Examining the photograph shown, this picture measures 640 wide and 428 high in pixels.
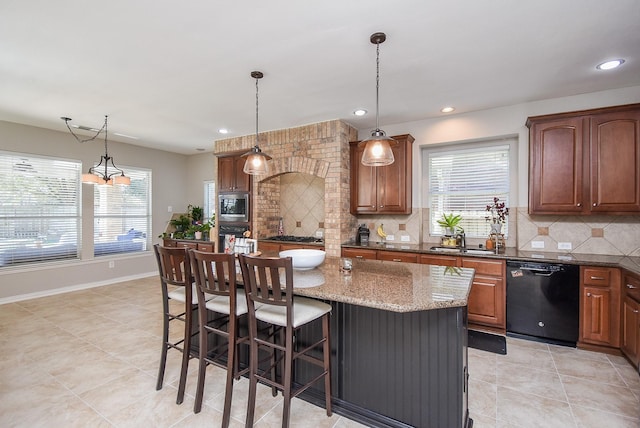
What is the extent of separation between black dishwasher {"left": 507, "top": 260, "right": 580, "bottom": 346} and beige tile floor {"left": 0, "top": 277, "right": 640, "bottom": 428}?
0.44ft

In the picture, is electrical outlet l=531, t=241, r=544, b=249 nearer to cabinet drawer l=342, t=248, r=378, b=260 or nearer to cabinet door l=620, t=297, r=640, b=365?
cabinet door l=620, t=297, r=640, b=365

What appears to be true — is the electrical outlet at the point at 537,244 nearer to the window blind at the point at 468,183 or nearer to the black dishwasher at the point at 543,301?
the window blind at the point at 468,183

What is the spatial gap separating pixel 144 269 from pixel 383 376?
6.03 metres

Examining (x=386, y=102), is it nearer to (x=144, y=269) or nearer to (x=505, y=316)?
(x=505, y=316)

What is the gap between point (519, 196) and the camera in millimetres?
3730

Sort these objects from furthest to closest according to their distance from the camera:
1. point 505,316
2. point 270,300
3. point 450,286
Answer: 1. point 505,316
2. point 450,286
3. point 270,300

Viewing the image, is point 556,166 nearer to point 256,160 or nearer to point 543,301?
point 543,301

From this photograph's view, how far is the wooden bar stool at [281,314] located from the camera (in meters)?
1.69

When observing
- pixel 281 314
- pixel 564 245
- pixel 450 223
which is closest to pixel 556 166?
pixel 564 245

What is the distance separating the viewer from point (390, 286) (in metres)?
1.89

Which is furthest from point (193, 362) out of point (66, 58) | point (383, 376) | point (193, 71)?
point (66, 58)

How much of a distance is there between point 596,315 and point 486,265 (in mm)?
1006

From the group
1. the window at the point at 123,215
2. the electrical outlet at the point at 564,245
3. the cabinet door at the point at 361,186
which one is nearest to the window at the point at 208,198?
the window at the point at 123,215

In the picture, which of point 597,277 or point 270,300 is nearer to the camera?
point 270,300
